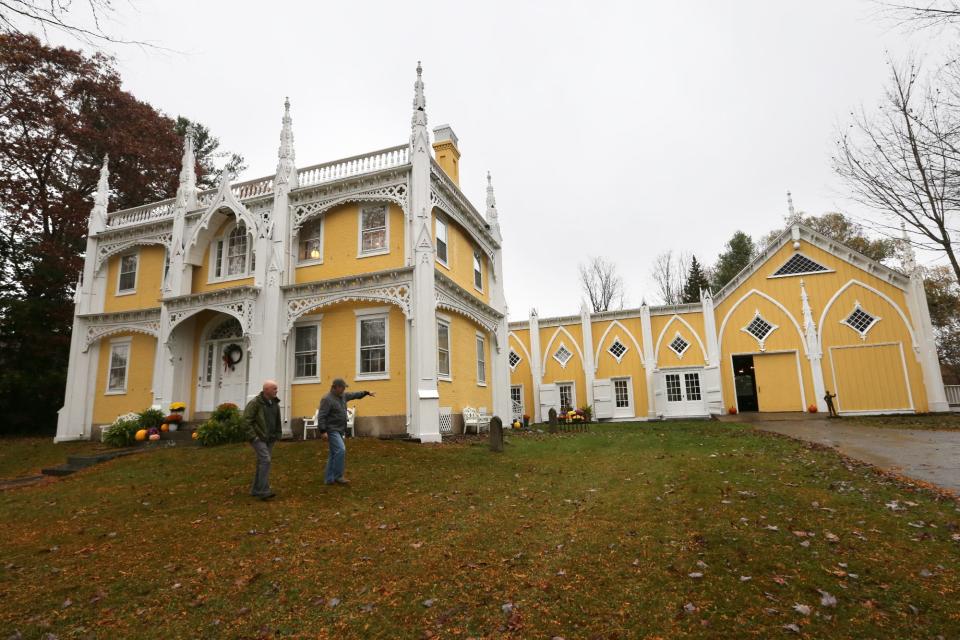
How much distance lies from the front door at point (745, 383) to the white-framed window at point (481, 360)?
13101 millimetres

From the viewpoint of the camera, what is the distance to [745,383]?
86.0ft

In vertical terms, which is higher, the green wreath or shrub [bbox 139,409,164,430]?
the green wreath

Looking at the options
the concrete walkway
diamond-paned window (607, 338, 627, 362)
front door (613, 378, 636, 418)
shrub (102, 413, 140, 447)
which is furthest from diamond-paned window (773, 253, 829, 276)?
shrub (102, 413, 140, 447)

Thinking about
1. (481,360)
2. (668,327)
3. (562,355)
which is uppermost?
(668,327)

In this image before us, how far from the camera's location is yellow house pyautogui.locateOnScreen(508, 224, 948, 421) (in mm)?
21203

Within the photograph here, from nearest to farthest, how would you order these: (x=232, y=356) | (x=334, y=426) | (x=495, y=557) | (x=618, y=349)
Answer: (x=495, y=557) < (x=334, y=426) < (x=232, y=356) < (x=618, y=349)

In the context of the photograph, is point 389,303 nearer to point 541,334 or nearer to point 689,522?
point 689,522

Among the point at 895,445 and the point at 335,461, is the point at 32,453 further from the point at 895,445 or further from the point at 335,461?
the point at 895,445

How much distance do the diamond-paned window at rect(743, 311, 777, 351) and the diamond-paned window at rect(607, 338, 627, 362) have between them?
231 inches

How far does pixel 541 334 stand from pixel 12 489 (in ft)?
71.2

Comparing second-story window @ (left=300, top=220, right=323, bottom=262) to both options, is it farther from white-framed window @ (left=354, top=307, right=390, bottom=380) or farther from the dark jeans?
the dark jeans

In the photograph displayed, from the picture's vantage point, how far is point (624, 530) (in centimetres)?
553

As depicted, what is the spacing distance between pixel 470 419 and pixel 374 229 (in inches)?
282

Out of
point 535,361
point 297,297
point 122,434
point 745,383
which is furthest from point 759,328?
point 122,434
